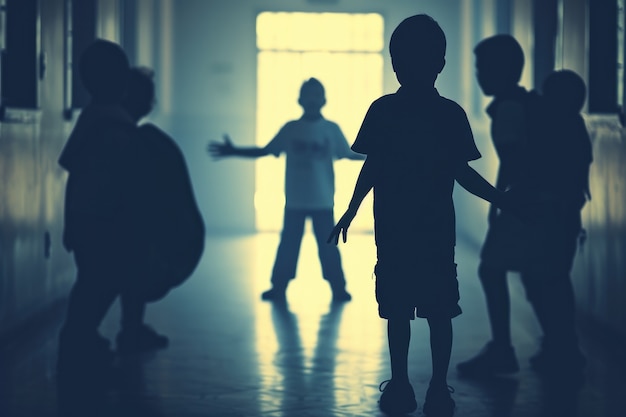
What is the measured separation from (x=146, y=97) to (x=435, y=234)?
8.20 ft

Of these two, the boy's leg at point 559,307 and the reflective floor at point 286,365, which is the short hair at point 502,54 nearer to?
the boy's leg at point 559,307

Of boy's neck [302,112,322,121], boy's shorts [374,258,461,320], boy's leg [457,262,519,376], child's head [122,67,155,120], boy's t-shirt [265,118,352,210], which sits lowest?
boy's leg [457,262,519,376]

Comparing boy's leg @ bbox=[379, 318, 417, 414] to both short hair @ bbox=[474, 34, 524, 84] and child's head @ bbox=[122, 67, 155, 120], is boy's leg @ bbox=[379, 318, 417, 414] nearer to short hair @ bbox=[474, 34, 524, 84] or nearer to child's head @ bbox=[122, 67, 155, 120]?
short hair @ bbox=[474, 34, 524, 84]

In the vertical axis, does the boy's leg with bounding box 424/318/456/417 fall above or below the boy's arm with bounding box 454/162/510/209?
below

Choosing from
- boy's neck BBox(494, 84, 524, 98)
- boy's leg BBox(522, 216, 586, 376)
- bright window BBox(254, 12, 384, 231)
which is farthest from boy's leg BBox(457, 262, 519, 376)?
bright window BBox(254, 12, 384, 231)

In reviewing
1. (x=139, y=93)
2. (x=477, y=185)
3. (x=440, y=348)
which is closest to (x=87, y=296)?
(x=139, y=93)

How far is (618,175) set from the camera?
6000 mm

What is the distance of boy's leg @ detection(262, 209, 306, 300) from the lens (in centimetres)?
762

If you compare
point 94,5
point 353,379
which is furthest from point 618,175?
point 94,5

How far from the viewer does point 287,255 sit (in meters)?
7.66

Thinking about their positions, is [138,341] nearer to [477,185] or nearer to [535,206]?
[535,206]

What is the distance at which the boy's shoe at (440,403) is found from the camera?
3.59 metres

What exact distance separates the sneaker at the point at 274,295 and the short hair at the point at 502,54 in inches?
123

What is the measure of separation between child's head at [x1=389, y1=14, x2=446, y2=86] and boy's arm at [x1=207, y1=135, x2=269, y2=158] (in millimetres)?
2700
